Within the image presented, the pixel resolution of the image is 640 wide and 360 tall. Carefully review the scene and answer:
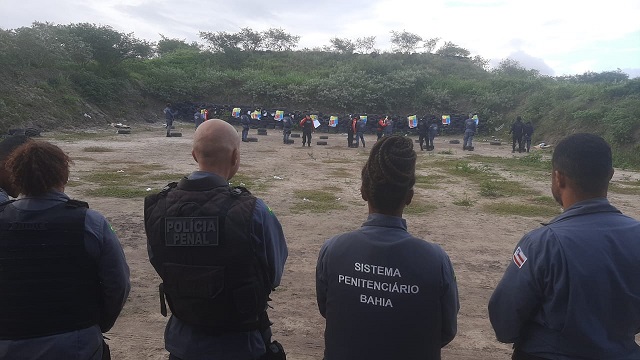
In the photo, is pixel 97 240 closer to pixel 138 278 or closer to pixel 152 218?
pixel 152 218

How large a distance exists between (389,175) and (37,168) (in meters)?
1.73

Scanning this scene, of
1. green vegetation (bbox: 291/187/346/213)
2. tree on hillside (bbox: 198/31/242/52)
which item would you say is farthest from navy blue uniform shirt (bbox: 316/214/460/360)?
tree on hillside (bbox: 198/31/242/52)

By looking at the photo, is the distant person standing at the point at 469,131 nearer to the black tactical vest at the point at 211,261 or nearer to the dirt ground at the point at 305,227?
the dirt ground at the point at 305,227

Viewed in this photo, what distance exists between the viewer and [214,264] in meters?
2.26

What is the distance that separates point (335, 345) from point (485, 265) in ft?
16.8

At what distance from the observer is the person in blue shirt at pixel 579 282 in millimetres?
2016

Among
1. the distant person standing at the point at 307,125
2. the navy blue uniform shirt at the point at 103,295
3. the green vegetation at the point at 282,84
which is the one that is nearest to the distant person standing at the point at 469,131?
the green vegetation at the point at 282,84

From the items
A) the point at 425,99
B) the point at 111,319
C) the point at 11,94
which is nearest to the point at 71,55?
the point at 11,94

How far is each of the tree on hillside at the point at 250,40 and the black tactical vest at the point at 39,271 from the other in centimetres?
4416

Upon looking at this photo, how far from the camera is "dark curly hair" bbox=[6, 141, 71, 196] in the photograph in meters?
2.41

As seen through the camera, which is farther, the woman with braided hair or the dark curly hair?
the dark curly hair

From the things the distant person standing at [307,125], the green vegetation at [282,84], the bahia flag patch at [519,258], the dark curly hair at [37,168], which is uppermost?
the green vegetation at [282,84]

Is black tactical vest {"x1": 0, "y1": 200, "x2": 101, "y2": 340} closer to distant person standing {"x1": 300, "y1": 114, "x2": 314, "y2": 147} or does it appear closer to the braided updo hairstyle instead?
the braided updo hairstyle

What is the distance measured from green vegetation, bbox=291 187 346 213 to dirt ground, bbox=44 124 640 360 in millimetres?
148
